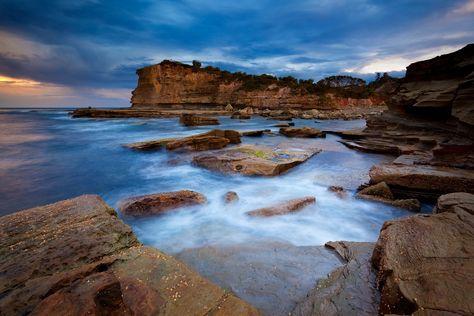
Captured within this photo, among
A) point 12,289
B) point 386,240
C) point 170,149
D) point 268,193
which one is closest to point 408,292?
point 386,240

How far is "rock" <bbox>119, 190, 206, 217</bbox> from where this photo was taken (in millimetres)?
4762

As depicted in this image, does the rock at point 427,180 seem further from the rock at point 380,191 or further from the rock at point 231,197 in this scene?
the rock at point 231,197

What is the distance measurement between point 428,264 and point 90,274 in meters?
2.69

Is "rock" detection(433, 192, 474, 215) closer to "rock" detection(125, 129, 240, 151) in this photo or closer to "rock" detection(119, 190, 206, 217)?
"rock" detection(119, 190, 206, 217)

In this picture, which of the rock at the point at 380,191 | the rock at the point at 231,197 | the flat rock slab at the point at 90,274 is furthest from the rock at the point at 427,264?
the rock at the point at 231,197

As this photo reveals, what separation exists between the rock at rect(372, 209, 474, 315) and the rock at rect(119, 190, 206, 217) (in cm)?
353

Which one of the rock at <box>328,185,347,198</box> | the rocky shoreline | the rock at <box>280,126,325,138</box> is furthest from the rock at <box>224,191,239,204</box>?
the rock at <box>280,126,325,138</box>

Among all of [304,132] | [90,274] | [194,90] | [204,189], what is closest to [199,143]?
[204,189]

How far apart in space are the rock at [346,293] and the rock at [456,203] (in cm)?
110

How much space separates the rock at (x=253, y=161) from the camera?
727 cm

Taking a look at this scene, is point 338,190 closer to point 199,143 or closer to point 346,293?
point 346,293

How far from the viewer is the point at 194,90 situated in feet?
183

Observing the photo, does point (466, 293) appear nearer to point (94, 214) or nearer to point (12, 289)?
point (12, 289)

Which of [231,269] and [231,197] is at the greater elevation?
[231,269]
